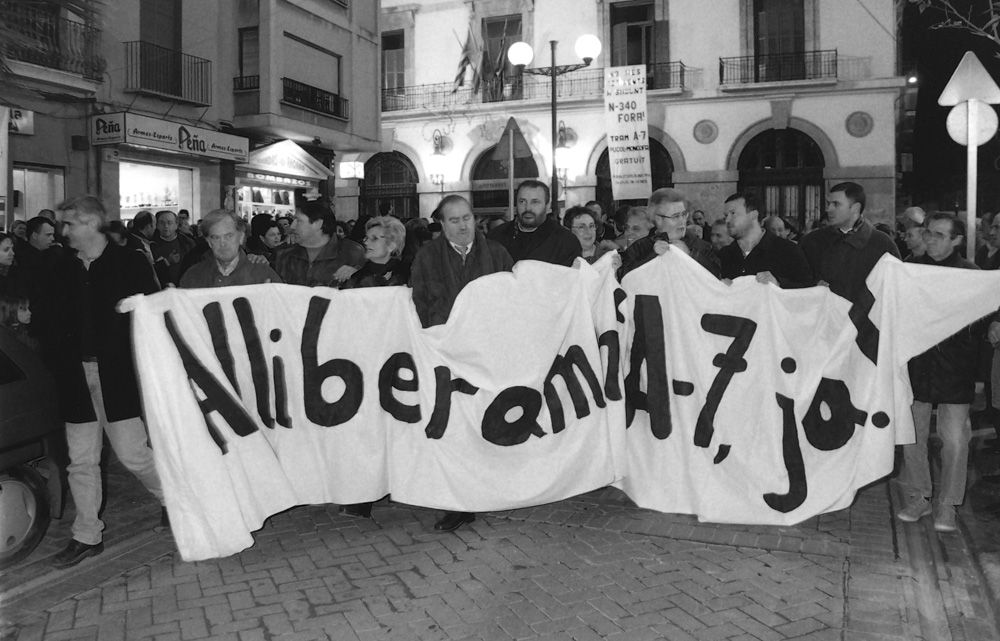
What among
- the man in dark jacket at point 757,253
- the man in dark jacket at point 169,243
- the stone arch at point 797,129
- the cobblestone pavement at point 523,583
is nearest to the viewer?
the cobblestone pavement at point 523,583

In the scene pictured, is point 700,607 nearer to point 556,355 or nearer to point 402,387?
point 556,355

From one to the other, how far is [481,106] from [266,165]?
9.71 meters

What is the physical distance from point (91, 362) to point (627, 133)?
10.1 m

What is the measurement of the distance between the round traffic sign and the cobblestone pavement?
444 centimetres

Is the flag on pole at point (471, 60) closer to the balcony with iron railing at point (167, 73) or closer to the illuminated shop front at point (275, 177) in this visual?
the illuminated shop front at point (275, 177)

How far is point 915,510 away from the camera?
17.6ft

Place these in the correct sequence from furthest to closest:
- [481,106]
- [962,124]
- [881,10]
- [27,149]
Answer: [481,106] < [881,10] < [27,149] < [962,124]

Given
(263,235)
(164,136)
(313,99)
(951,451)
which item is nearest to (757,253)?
(951,451)

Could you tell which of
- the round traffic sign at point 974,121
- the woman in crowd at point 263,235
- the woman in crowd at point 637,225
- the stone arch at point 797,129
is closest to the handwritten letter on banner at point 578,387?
the woman in crowd at point 637,225

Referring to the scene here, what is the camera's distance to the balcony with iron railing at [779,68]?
25.6 metres

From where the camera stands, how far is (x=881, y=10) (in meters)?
25.0

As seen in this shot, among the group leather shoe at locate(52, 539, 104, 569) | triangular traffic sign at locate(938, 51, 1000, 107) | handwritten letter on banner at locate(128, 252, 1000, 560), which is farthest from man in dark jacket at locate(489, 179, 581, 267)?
triangular traffic sign at locate(938, 51, 1000, 107)

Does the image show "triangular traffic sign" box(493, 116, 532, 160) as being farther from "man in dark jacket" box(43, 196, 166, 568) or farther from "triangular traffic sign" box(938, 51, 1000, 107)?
"man in dark jacket" box(43, 196, 166, 568)

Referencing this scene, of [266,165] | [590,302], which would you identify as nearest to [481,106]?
[266,165]
